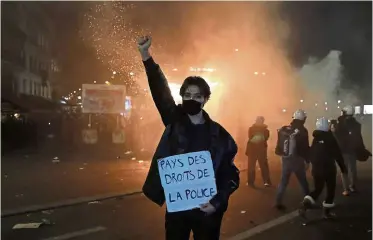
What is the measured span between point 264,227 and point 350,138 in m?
2.65

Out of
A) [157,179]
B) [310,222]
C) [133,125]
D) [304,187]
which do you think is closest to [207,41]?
[133,125]

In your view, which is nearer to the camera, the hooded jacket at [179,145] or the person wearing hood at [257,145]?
the hooded jacket at [179,145]

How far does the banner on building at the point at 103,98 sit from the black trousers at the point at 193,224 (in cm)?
1040

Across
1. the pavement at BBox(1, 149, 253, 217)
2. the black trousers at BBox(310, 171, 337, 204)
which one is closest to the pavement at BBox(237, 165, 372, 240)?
the black trousers at BBox(310, 171, 337, 204)

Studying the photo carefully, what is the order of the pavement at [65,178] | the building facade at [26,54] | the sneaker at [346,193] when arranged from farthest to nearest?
1. the building facade at [26,54]
2. the sneaker at [346,193]
3. the pavement at [65,178]

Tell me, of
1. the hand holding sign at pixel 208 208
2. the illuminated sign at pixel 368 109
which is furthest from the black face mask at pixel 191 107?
the illuminated sign at pixel 368 109

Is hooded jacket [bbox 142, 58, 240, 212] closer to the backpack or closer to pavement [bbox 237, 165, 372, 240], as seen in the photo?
pavement [bbox 237, 165, 372, 240]

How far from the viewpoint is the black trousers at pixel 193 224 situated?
1986mm

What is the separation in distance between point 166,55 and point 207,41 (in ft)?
3.75

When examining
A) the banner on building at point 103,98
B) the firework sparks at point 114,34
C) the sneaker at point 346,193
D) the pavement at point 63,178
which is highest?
the firework sparks at point 114,34

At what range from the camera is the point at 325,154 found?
4.45 meters

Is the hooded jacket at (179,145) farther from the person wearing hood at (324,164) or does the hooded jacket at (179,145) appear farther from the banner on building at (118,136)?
the banner on building at (118,136)

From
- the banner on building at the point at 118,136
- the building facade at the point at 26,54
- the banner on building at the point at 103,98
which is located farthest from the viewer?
the banner on building at the point at 118,136

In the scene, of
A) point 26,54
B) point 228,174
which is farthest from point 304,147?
point 26,54
